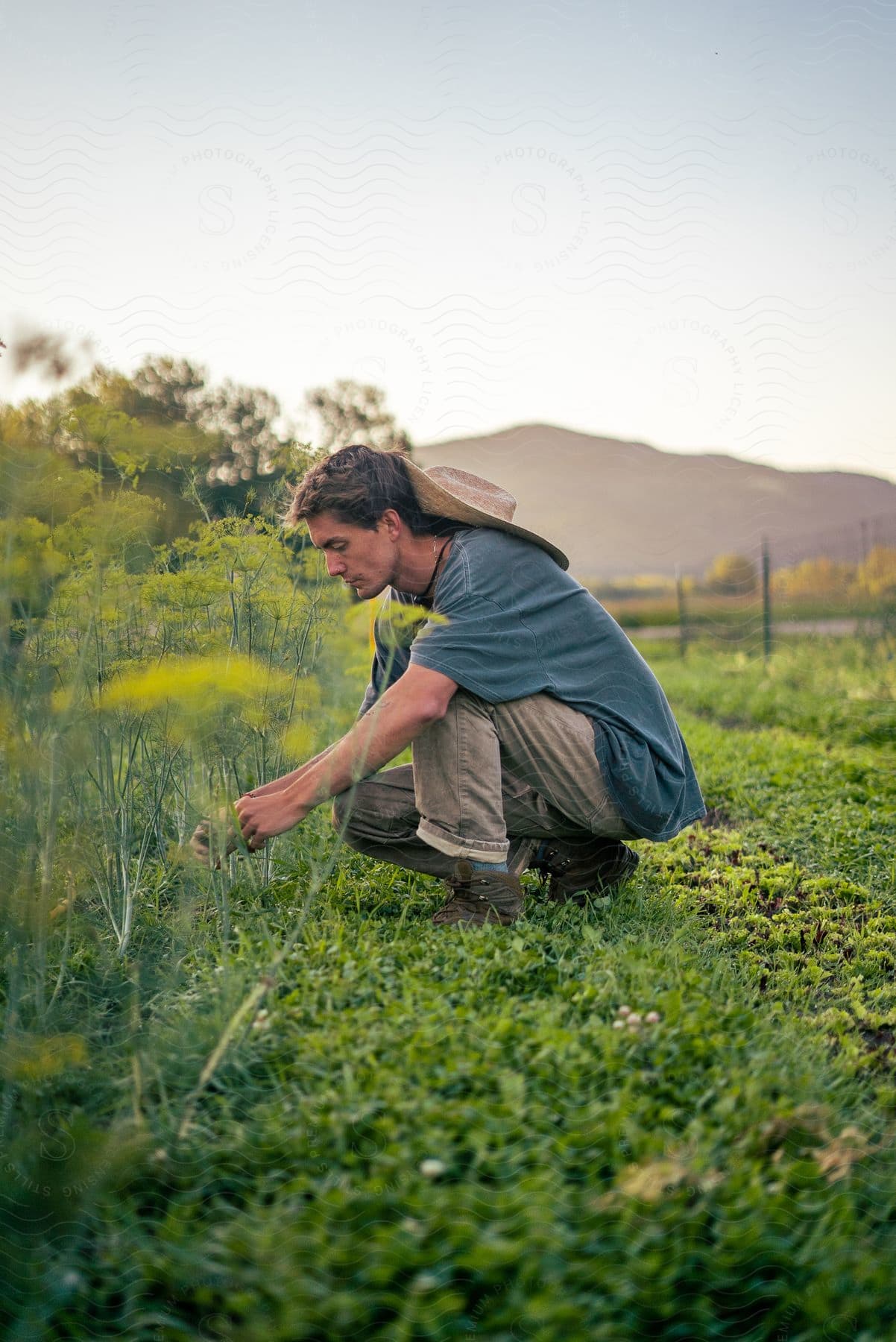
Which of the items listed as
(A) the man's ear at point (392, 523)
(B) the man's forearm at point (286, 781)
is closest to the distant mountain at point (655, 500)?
(A) the man's ear at point (392, 523)

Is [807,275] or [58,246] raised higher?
[807,275]

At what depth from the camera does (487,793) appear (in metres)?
2.51

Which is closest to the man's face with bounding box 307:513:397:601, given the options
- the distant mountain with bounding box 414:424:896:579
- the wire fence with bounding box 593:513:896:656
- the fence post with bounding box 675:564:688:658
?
the distant mountain with bounding box 414:424:896:579

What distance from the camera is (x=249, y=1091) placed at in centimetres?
161

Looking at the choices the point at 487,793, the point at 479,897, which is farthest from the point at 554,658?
the point at 479,897

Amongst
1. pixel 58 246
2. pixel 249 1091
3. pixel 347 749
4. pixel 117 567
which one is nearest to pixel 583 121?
pixel 58 246

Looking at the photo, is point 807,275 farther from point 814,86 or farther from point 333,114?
point 333,114

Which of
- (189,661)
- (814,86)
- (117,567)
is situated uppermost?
(814,86)

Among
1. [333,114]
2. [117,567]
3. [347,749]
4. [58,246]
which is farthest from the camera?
[333,114]

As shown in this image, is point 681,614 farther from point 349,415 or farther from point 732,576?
point 349,415

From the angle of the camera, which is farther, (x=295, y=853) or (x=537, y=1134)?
(x=295, y=853)

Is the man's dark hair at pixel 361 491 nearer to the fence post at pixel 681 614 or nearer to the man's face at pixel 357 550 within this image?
the man's face at pixel 357 550

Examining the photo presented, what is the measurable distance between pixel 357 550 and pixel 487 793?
71cm

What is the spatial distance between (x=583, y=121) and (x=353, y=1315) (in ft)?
10.6
